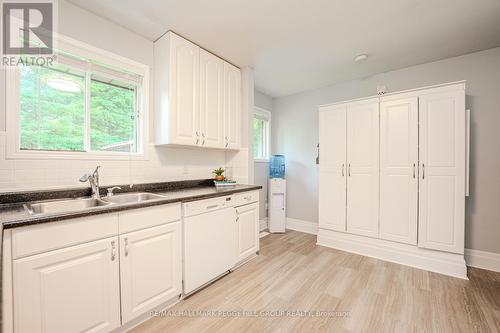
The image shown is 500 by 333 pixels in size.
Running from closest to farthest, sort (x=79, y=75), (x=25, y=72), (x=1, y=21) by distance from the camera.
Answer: (x=1, y=21) < (x=25, y=72) < (x=79, y=75)

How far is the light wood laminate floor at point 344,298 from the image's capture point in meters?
1.58

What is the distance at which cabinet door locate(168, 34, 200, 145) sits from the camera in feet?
7.06

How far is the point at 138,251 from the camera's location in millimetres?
1554

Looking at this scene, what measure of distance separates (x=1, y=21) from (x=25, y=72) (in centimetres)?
34

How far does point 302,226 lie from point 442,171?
7.22ft

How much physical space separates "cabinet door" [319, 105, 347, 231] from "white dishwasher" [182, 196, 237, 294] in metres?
1.57

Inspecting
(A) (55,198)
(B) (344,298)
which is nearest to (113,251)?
(A) (55,198)

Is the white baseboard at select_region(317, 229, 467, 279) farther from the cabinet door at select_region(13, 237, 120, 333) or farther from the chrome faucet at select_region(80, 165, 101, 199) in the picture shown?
the chrome faucet at select_region(80, 165, 101, 199)

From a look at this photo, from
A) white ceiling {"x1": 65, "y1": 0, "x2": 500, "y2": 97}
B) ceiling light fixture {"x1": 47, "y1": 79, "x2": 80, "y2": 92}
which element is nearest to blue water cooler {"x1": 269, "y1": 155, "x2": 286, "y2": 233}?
white ceiling {"x1": 65, "y1": 0, "x2": 500, "y2": 97}

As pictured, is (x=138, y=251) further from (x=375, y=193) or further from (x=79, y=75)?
(x=375, y=193)

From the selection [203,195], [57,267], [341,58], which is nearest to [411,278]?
[203,195]

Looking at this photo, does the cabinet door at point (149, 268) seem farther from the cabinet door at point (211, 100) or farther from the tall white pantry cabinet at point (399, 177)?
the tall white pantry cabinet at point (399, 177)

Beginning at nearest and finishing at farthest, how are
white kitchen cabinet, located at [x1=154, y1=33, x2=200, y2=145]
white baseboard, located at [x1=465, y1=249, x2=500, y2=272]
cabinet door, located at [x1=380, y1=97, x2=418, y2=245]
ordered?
white kitchen cabinet, located at [x1=154, y1=33, x2=200, y2=145]
white baseboard, located at [x1=465, y1=249, x2=500, y2=272]
cabinet door, located at [x1=380, y1=97, x2=418, y2=245]

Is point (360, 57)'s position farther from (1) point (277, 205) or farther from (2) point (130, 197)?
(2) point (130, 197)
